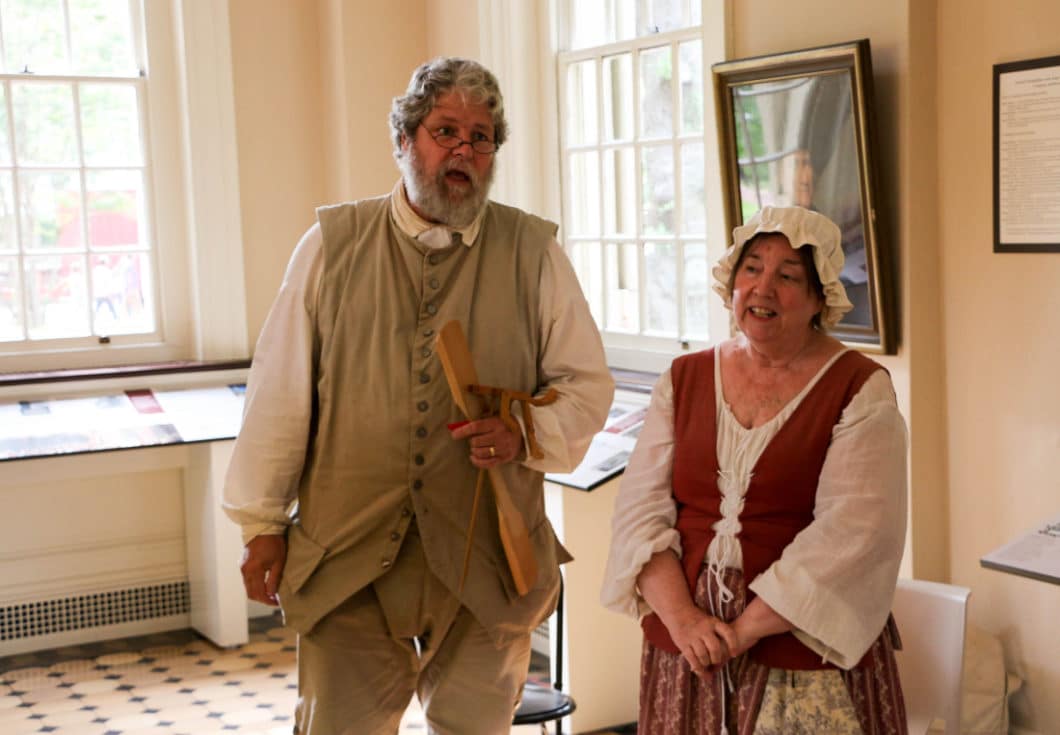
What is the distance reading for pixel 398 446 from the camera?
2186 mm

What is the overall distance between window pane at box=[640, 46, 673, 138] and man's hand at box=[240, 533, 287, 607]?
2.52 metres

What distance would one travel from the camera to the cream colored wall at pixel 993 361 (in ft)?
10.2

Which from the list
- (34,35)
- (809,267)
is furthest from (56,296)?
(809,267)

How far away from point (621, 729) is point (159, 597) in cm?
207

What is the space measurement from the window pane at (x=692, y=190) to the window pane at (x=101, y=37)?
2.25 meters

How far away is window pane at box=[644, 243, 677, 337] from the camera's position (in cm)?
438

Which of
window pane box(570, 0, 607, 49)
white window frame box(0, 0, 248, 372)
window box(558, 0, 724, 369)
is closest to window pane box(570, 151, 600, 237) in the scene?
window box(558, 0, 724, 369)

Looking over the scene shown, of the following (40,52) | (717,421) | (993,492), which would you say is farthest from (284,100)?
(717,421)

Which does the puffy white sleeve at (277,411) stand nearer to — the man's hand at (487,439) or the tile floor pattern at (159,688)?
the man's hand at (487,439)

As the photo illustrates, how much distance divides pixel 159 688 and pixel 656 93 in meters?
2.60

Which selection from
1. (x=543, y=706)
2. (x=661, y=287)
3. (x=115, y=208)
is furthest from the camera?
(x=115, y=208)

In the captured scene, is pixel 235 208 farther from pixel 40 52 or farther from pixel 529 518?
pixel 529 518

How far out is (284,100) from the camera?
5.23 metres

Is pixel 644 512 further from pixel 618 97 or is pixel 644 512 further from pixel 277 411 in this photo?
pixel 618 97
